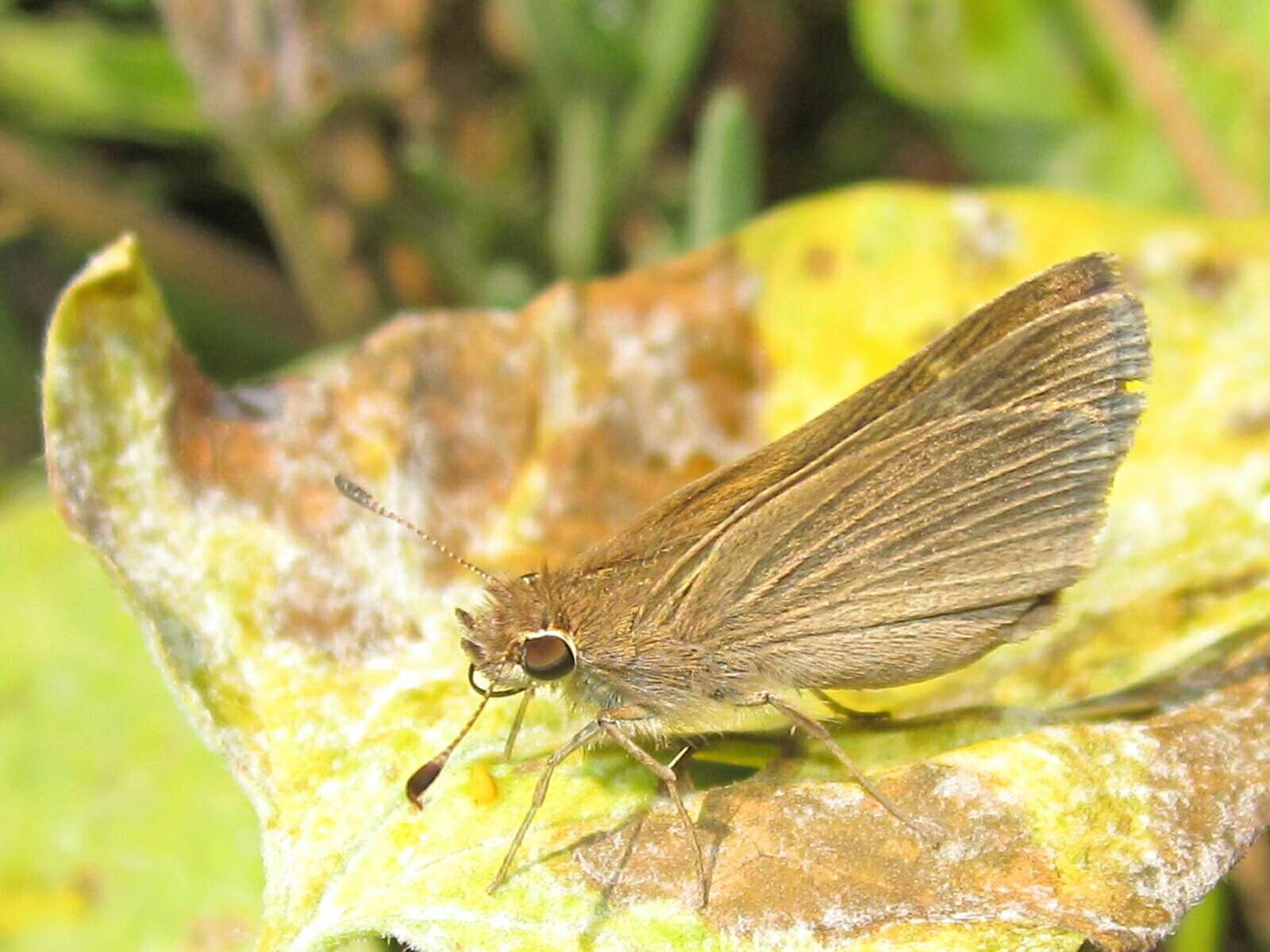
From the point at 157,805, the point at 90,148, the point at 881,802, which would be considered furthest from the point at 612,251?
the point at 881,802

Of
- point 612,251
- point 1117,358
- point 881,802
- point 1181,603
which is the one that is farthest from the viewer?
point 612,251

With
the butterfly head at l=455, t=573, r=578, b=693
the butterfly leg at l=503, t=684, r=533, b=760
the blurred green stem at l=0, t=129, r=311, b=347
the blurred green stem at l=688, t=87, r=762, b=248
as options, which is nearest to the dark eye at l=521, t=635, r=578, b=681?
the butterfly head at l=455, t=573, r=578, b=693

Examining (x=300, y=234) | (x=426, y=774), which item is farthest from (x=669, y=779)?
(x=300, y=234)

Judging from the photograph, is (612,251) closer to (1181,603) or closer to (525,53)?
(525,53)

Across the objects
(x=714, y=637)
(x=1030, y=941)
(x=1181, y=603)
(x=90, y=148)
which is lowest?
(x=1181, y=603)

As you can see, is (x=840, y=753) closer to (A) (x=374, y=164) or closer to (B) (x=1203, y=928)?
(B) (x=1203, y=928)

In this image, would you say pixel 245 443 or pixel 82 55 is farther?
pixel 82 55
